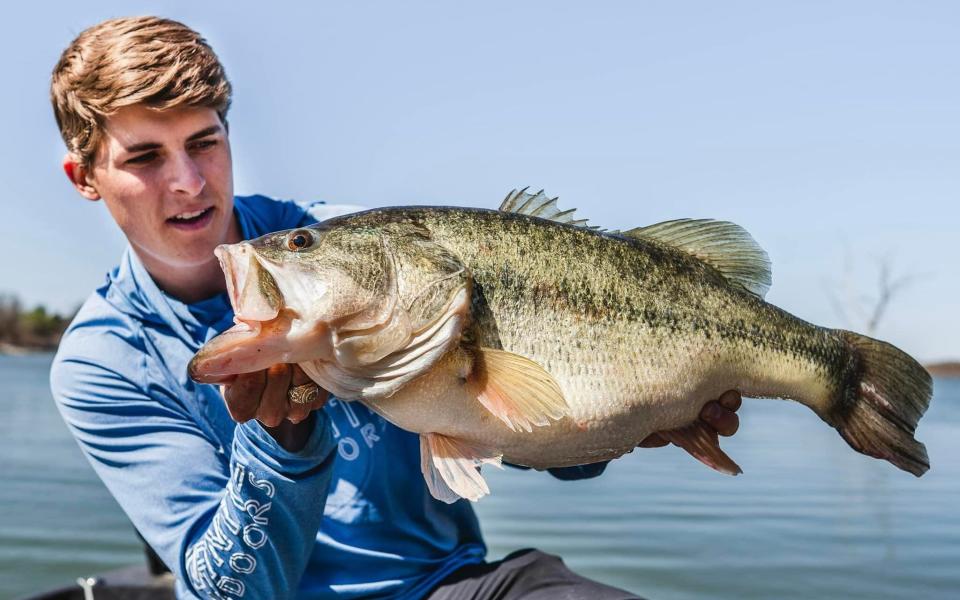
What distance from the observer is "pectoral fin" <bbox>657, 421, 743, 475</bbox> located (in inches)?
102

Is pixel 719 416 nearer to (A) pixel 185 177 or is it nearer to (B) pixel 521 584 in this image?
(B) pixel 521 584

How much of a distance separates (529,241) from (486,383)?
399 mm

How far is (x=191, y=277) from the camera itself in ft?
11.5

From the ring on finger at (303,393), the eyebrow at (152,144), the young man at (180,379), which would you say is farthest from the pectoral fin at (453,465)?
the eyebrow at (152,144)

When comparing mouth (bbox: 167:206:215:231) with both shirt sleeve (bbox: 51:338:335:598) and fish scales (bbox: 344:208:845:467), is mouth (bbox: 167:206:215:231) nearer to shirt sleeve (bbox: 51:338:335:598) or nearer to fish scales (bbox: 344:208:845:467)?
shirt sleeve (bbox: 51:338:335:598)

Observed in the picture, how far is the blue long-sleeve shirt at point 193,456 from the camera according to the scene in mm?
3285

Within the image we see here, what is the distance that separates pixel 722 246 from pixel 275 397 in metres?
1.36

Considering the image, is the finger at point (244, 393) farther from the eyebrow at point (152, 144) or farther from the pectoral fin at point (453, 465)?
the eyebrow at point (152, 144)

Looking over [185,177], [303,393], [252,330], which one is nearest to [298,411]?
[303,393]

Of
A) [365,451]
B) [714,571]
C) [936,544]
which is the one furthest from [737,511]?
[365,451]

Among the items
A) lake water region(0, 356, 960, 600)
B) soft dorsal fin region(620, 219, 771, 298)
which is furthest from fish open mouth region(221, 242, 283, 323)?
lake water region(0, 356, 960, 600)

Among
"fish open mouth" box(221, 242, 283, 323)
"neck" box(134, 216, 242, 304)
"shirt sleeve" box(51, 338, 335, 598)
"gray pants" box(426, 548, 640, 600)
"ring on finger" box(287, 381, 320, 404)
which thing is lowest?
"gray pants" box(426, 548, 640, 600)

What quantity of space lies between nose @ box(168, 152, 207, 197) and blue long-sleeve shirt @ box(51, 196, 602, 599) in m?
0.35

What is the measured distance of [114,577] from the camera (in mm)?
5254
